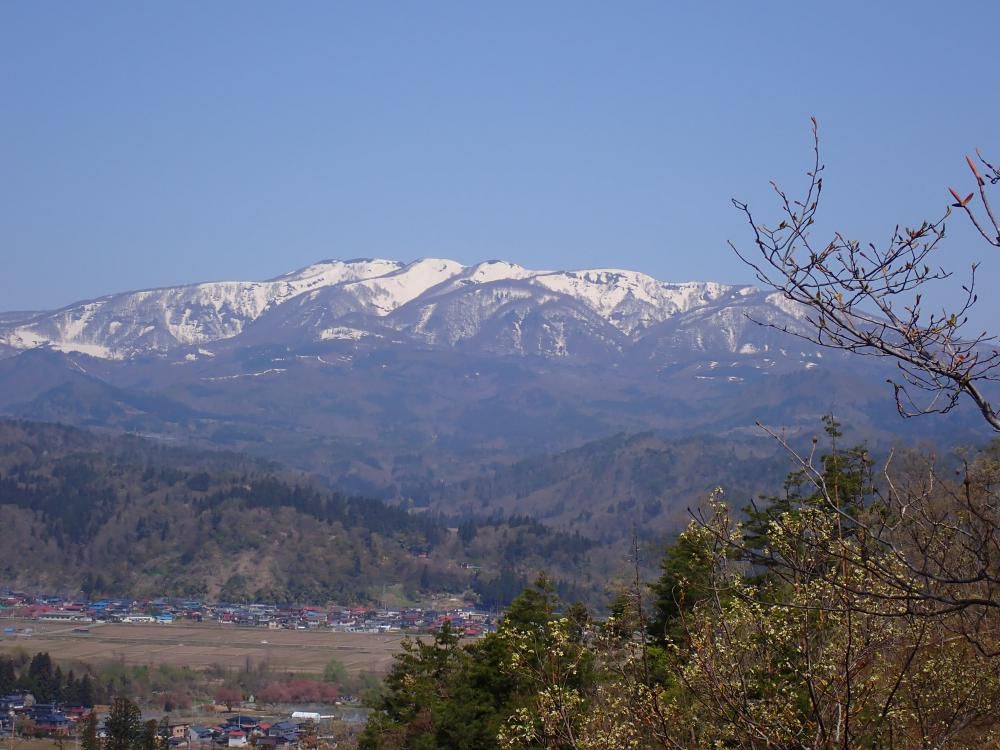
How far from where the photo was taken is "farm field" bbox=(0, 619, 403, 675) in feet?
285

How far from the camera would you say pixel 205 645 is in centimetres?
9612

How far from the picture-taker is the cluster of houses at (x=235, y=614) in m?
112

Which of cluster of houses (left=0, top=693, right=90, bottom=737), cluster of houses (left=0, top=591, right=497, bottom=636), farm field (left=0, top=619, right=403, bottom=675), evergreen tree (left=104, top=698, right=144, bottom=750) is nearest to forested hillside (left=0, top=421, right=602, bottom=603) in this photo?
cluster of houses (left=0, top=591, right=497, bottom=636)

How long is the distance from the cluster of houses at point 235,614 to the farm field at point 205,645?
9.97 feet

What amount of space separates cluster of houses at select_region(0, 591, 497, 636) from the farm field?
3.04 metres

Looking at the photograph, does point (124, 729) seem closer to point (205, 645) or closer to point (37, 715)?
point (37, 715)

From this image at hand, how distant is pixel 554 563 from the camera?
445 ft

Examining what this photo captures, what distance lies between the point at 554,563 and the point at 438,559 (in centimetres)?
1530

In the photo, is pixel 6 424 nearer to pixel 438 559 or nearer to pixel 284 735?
pixel 438 559

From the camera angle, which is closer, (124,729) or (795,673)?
(795,673)

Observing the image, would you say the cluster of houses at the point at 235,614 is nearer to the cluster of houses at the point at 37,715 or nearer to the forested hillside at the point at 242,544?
the forested hillside at the point at 242,544

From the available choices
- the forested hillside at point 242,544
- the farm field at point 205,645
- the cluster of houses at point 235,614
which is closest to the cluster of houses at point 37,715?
the farm field at point 205,645

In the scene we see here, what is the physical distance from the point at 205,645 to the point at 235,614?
19.6 metres

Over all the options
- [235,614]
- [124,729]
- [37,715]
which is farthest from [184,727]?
[235,614]
